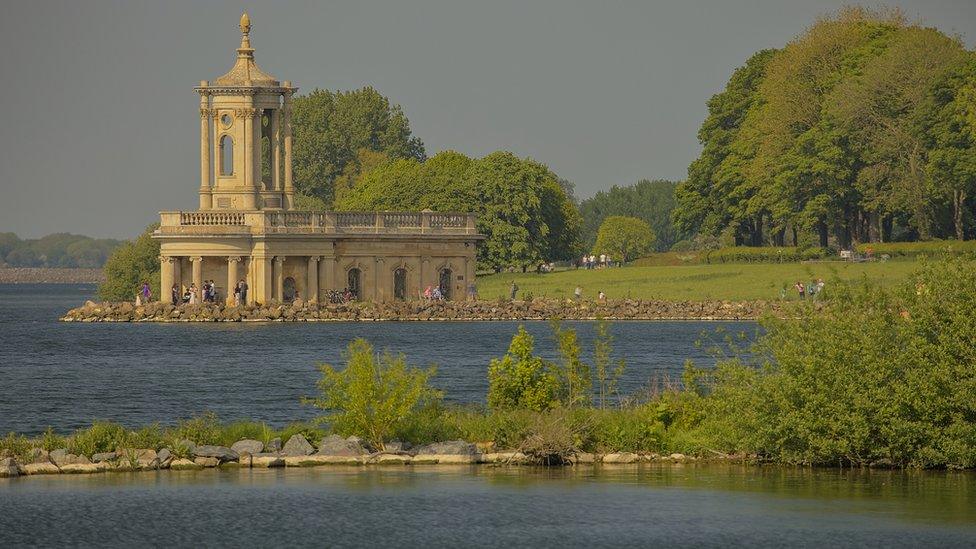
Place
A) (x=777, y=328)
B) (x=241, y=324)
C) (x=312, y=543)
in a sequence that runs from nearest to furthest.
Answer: (x=312, y=543) < (x=777, y=328) < (x=241, y=324)

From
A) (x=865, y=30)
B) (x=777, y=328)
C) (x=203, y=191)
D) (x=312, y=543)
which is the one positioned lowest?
(x=312, y=543)

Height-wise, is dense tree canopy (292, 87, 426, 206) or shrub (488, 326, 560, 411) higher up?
dense tree canopy (292, 87, 426, 206)

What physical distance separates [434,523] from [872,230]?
271ft

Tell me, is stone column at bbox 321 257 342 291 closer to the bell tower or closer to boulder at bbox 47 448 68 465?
the bell tower

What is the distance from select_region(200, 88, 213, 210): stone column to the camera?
97312mm

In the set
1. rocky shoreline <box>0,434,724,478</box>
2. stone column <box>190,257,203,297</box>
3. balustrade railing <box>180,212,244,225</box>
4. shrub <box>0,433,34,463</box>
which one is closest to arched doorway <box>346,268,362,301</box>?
balustrade railing <box>180,212,244,225</box>

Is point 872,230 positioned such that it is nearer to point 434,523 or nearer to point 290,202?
point 290,202

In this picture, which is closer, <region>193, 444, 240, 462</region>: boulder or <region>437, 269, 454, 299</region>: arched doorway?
<region>193, 444, 240, 462</region>: boulder

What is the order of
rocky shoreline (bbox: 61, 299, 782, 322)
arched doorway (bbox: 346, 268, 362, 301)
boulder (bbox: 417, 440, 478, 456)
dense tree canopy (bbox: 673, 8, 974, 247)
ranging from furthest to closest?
1. dense tree canopy (bbox: 673, 8, 974, 247)
2. arched doorway (bbox: 346, 268, 362, 301)
3. rocky shoreline (bbox: 61, 299, 782, 322)
4. boulder (bbox: 417, 440, 478, 456)

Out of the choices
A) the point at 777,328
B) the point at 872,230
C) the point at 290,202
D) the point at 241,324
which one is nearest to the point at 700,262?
the point at 872,230

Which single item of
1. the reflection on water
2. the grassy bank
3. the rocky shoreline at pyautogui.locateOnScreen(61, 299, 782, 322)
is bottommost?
the reflection on water

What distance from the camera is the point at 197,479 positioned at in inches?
1484

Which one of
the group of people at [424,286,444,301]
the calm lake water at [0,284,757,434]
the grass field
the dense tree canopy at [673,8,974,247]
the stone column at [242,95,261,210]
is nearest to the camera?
the calm lake water at [0,284,757,434]

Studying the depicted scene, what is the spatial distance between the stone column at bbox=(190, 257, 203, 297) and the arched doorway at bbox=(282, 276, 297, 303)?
397 cm
